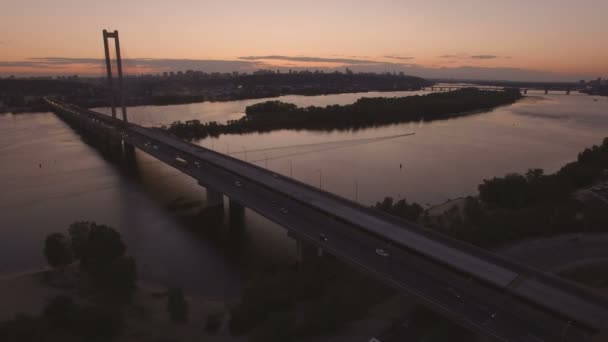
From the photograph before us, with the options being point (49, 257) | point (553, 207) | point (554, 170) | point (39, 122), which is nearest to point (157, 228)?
point (49, 257)

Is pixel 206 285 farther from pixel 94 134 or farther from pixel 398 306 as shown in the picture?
pixel 94 134

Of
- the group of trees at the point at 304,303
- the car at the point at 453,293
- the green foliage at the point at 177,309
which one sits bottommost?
the green foliage at the point at 177,309

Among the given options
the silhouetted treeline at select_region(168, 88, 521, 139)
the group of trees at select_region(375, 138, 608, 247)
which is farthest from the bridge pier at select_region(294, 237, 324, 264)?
the silhouetted treeline at select_region(168, 88, 521, 139)

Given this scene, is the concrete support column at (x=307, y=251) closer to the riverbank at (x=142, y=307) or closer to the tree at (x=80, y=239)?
the riverbank at (x=142, y=307)

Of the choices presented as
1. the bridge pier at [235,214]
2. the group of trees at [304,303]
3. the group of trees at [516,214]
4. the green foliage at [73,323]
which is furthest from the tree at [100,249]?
the group of trees at [516,214]

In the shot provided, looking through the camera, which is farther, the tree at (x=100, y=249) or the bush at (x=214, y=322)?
the tree at (x=100, y=249)

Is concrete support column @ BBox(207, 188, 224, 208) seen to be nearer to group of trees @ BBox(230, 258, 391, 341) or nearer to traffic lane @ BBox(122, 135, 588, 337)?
traffic lane @ BBox(122, 135, 588, 337)
